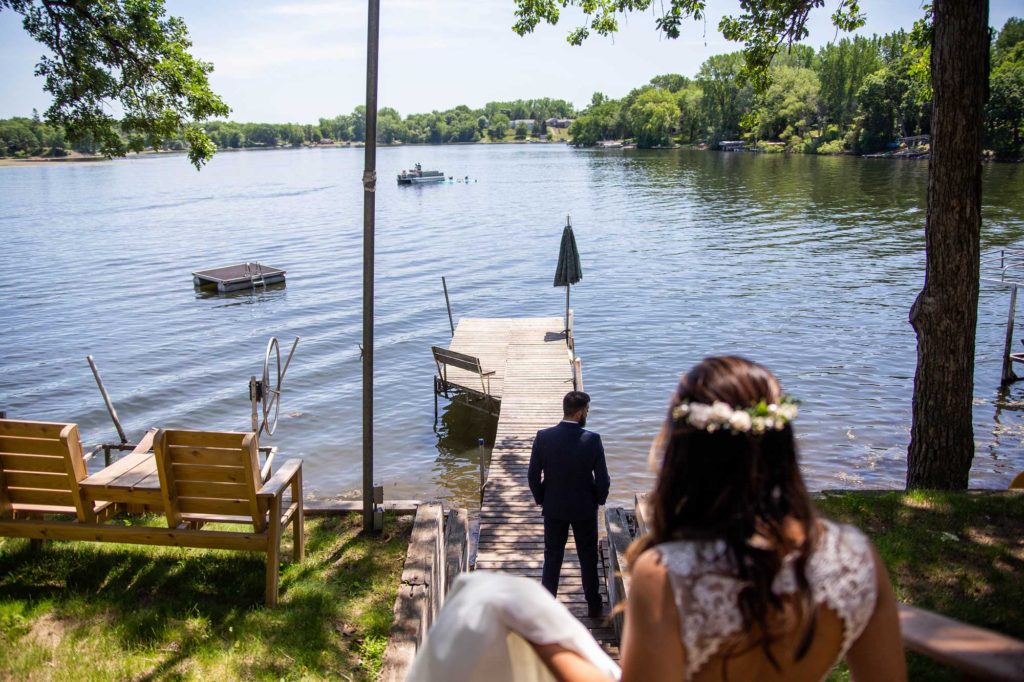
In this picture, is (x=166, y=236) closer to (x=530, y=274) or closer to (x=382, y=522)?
(x=530, y=274)

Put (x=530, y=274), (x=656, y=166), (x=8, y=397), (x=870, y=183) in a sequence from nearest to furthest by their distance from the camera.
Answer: (x=8, y=397) < (x=530, y=274) < (x=870, y=183) < (x=656, y=166)

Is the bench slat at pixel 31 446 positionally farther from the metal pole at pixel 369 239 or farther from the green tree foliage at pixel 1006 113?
the green tree foliage at pixel 1006 113

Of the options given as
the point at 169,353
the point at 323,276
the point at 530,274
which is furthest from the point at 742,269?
the point at 169,353

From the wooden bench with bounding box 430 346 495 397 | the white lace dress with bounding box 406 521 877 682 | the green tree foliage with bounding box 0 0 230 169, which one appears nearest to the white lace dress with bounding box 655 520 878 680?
the white lace dress with bounding box 406 521 877 682

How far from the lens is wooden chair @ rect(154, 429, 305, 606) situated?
5449 mm

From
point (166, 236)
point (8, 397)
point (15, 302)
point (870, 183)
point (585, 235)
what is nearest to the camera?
point (8, 397)

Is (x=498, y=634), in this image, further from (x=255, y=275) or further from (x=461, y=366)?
(x=255, y=275)

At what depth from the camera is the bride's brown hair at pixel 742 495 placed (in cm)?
190

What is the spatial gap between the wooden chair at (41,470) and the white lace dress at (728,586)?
17.3ft

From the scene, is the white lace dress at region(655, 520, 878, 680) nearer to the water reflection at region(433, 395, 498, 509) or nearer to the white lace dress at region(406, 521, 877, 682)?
the white lace dress at region(406, 521, 877, 682)

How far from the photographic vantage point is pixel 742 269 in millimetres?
35781

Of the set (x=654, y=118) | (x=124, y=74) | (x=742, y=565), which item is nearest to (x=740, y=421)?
(x=742, y=565)

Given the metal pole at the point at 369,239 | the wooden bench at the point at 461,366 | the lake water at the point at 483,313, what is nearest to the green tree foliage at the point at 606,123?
the lake water at the point at 483,313

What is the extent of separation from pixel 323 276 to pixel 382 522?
33449 millimetres
